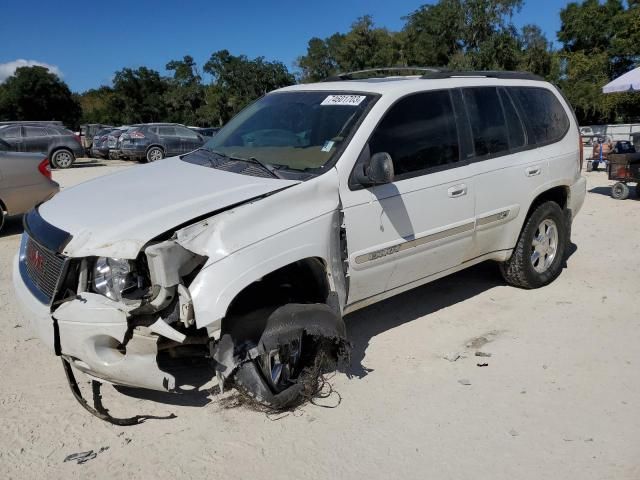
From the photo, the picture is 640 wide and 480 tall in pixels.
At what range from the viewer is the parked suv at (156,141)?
71.0ft

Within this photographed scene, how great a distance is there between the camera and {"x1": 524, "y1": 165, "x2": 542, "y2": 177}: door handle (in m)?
4.98

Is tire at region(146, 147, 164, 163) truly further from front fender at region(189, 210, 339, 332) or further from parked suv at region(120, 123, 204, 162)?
front fender at region(189, 210, 339, 332)

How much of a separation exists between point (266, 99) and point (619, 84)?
12159 millimetres

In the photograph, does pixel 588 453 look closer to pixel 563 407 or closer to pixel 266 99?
pixel 563 407

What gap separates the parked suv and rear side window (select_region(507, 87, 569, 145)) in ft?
56.9

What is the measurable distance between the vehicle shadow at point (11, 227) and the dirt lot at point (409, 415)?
154 inches

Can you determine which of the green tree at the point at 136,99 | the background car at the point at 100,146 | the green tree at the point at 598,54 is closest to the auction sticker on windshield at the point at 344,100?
the background car at the point at 100,146

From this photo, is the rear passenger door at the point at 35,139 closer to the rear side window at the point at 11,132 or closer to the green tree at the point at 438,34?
the rear side window at the point at 11,132

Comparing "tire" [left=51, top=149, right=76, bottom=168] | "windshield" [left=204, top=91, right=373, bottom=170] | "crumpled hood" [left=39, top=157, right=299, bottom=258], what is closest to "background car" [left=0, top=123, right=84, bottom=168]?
"tire" [left=51, top=149, right=76, bottom=168]

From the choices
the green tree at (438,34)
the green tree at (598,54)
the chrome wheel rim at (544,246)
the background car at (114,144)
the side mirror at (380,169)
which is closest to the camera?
the side mirror at (380,169)

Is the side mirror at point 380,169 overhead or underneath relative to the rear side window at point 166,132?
underneath

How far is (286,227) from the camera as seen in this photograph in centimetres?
329

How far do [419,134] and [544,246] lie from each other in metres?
2.11

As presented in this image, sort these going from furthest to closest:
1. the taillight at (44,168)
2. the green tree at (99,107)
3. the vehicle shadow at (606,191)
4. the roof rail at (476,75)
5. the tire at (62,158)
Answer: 1. the green tree at (99,107)
2. the tire at (62,158)
3. the vehicle shadow at (606,191)
4. the taillight at (44,168)
5. the roof rail at (476,75)
